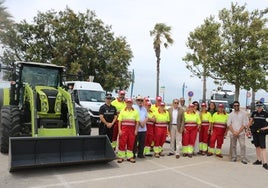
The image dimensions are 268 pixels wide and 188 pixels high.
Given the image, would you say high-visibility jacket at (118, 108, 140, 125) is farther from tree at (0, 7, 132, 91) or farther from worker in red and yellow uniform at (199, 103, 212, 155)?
tree at (0, 7, 132, 91)

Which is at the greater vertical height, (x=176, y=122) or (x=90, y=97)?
(x=90, y=97)

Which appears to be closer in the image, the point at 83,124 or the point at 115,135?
the point at 115,135

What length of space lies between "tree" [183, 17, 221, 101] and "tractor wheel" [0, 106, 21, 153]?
15580 millimetres

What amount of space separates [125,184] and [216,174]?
2.45 meters

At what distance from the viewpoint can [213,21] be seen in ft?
76.9

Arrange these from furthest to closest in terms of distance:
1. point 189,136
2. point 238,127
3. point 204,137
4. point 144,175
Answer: point 204,137, point 189,136, point 238,127, point 144,175

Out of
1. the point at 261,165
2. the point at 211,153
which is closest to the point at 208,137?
the point at 211,153

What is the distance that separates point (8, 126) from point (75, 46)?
77.3ft

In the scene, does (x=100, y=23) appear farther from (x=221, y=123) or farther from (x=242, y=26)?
(x=221, y=123)

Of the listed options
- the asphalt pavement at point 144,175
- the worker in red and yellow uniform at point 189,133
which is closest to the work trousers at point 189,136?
the worker in red and yellow uniform at point 189,133

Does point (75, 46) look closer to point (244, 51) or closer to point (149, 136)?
point (244, 51)

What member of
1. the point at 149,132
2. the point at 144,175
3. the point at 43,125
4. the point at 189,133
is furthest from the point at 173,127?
the point at 43,125

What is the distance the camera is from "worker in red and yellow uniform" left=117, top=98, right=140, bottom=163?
30.3 ft

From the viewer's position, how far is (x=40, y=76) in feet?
36.7
